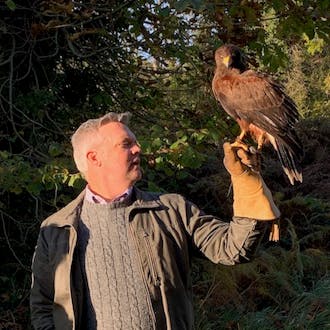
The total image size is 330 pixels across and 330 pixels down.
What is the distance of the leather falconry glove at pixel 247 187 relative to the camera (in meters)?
2.64

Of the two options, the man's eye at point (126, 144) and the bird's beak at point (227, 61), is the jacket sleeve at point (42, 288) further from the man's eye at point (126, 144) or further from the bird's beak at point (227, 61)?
the bird's beak at point (227, 61)

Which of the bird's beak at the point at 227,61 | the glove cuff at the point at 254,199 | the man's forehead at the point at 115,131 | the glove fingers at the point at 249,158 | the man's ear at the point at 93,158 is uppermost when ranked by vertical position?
the bird's beak at the point at 227,61

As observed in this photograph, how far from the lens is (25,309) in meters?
6.03

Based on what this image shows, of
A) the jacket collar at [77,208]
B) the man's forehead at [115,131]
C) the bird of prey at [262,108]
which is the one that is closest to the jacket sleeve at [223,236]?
the jacket collar at [77,208]

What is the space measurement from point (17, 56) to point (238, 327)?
2.96m

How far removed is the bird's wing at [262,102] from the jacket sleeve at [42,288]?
1.06m

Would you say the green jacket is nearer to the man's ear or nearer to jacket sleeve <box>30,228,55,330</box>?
jacket sleeve <box>30,228,55,330</box>

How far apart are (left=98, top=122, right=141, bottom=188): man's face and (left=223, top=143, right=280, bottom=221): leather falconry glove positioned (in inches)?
16.1

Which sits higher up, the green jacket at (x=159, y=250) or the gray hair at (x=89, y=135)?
the gray hair at (x=89, y=135)

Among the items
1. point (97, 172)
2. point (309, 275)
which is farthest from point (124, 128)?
point (309, 275)

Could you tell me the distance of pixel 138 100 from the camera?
6.25 meters

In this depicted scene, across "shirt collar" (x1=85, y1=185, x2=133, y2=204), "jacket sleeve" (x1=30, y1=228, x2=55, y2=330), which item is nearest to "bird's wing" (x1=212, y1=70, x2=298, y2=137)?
"shirt collar" (x1=85, y1=185, x2=133, y2=204)

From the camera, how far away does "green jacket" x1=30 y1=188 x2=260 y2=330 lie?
280 cm

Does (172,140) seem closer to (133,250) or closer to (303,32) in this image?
(303,32)
